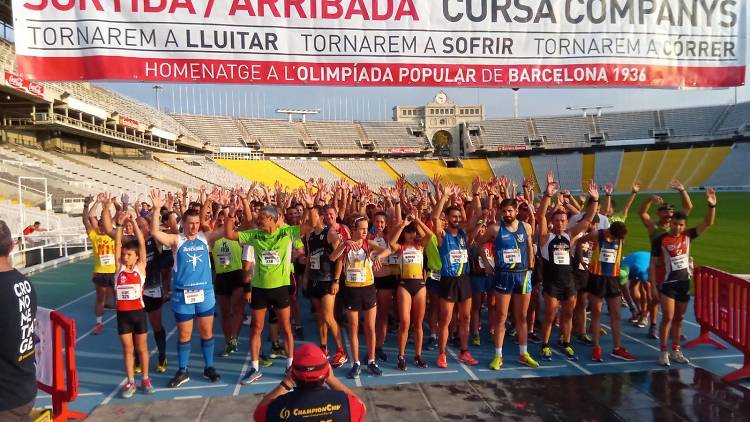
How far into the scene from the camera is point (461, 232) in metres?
5.70

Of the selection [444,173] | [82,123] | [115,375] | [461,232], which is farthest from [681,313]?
[444,173]

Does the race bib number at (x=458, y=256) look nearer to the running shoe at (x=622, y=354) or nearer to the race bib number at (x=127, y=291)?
the running shoe at (x=622, y=354)

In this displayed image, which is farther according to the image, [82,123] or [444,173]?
[444,173]

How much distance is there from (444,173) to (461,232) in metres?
46.7

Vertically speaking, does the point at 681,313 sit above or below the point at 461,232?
below

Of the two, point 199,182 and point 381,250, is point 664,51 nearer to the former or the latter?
point 381,250

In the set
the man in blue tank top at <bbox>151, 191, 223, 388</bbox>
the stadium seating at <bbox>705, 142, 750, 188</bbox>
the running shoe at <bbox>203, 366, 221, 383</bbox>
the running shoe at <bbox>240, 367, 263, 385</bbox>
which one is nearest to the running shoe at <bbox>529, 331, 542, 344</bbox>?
the running shoe at <bbox>240, 367, 263, 385</bbox>

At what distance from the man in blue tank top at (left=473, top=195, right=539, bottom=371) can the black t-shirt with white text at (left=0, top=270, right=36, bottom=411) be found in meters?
4.58

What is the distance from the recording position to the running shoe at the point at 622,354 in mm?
5639

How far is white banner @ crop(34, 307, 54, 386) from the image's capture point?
13.5ft

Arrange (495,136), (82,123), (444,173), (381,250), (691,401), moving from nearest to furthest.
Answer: (691,401) < (381,250) < (82,123) < (444,173) < (495,136)

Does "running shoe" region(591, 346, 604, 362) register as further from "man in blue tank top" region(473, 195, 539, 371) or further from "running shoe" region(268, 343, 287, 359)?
"running shoe" region(268, 343, 287, 359)

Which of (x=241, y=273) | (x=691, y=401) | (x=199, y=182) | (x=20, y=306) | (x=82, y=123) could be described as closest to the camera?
(x=20, y=306)

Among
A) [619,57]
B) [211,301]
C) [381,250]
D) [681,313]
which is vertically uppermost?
[619,57]
